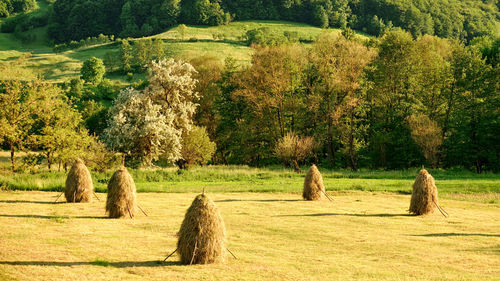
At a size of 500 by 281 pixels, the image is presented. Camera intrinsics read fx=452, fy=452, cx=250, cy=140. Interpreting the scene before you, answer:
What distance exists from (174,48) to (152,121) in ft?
248

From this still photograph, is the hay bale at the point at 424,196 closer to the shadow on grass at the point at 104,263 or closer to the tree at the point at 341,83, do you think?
the shadow on grass at the point at 104,263

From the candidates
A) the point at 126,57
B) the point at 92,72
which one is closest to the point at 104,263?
the point at 92,72

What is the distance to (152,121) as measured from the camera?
4844 cm

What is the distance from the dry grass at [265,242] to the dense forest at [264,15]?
110199mm

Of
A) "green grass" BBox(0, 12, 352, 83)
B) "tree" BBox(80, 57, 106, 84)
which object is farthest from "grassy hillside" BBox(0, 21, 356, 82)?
"tree" BBox(80, 57, 106, 84)

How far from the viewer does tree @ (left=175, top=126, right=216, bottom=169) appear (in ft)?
165

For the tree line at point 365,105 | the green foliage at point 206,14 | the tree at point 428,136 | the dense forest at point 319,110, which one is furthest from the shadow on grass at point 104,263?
the green foliage at point 206,14

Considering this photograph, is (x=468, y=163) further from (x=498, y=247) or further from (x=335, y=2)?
(x=335, y=2)

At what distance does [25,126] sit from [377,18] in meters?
122

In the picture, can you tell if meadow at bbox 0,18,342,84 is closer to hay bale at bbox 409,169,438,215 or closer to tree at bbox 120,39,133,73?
tree at bbox 120,39,133,73

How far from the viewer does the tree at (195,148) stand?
50403mm

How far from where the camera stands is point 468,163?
50062 mm

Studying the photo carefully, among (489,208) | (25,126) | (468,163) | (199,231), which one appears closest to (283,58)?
(468,163)

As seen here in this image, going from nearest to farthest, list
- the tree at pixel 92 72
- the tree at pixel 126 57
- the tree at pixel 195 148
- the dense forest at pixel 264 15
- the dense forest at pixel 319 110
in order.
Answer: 1. the dense forest at pixel 319 110
2. the tree at pixel 195 148
3. the tree at pixel 92 72
4. the tree at pixel 126 57
5. the dense forest at pixel 264 15
